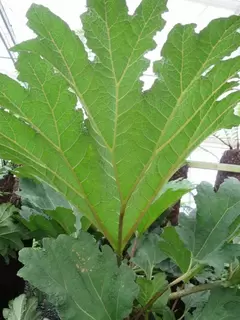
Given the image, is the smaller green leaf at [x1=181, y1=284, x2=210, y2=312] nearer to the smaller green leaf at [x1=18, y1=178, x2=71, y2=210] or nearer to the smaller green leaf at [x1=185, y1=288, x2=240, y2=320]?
the smaller green leaf at [x1=185, y1=288, x2=240, y2=320]

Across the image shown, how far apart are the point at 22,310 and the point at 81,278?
0.51 ft

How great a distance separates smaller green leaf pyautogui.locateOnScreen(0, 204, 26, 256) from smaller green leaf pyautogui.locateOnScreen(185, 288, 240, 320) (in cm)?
30

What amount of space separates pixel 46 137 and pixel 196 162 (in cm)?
41

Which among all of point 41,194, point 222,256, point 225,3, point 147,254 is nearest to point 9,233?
point 41,194

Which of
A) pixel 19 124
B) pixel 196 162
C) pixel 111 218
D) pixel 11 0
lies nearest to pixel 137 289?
pixel 111 218

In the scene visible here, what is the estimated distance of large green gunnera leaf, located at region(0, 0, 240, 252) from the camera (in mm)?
442

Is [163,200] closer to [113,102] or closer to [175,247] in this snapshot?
[175,247]

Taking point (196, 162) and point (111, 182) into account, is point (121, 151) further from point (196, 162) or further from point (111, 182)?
point (196, 162)

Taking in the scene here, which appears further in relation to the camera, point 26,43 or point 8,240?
point 8,240

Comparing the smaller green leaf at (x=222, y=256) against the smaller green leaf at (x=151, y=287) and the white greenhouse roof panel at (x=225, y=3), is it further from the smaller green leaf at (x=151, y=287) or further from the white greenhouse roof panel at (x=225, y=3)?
the white greenhouse roof panel at (x=225, y=3)

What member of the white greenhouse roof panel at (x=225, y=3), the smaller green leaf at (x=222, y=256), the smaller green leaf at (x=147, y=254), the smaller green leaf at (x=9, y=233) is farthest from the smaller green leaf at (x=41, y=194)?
the white greenhouse roof panel at (x=225, y=3)

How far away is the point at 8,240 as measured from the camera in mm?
678

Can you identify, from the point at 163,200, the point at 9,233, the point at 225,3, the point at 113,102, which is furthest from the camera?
the point at 225,3

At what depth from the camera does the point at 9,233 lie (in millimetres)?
679
